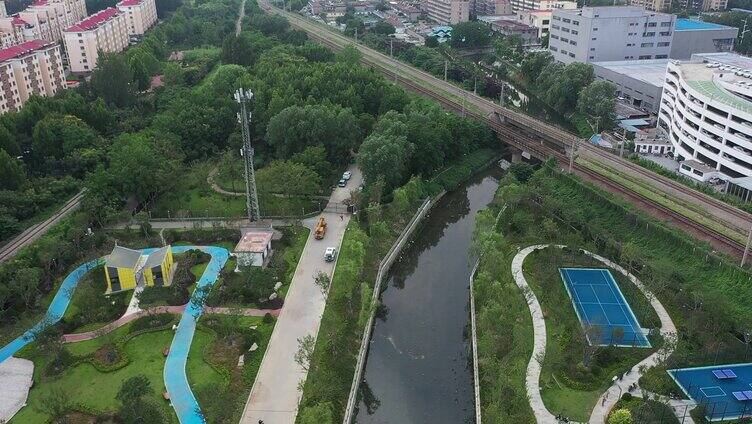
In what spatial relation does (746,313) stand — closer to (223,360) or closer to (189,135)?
(223,360)

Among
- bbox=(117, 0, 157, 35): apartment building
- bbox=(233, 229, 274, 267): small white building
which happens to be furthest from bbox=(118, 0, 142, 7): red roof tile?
bbox=(233, 229, 274, 267): small white building

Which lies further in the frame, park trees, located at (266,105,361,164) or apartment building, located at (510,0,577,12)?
apartment building, located at (510,0,577,12)

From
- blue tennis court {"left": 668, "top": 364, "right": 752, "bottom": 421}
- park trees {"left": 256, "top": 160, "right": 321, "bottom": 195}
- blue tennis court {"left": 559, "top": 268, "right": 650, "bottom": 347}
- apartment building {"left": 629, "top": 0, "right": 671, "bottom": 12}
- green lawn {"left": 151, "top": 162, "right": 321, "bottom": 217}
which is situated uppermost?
apartment building {"left": 629, "top": 0, "right": 671, "bottom": 12}

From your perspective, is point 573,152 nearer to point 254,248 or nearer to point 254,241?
point 254,241

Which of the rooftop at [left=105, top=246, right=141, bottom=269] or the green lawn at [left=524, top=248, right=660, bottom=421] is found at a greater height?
the rooftop at [left=105, top=246, right=141, bottom=269]

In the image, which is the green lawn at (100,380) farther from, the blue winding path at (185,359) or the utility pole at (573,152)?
the utility pole at (573,152)

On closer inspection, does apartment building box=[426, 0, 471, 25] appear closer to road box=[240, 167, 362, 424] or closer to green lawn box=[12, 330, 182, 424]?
road box=[240, 167, 362, 424]
